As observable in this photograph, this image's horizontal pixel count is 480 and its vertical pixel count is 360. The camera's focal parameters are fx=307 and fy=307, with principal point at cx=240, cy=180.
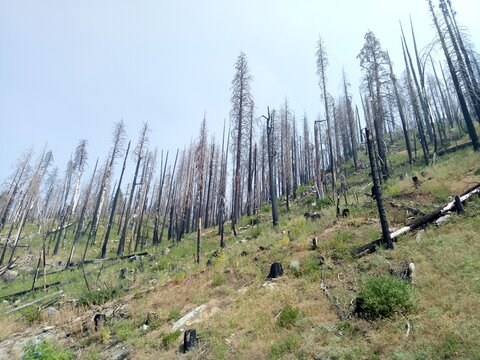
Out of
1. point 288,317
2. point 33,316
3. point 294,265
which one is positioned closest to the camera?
point 288,317

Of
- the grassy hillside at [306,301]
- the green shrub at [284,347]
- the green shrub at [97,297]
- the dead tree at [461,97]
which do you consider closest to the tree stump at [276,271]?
the grassy hillside at [306,301]

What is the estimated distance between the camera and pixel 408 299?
6723mm

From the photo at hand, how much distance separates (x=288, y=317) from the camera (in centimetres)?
774

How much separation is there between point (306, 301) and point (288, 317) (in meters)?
1.01

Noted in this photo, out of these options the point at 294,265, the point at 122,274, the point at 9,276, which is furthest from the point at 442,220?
the point at 9,276

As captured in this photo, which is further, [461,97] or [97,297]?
[461,97]

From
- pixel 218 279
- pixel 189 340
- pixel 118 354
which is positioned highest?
pixel 218 279

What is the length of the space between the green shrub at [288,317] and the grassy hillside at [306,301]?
3cm

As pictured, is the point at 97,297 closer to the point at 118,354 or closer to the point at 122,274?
the point at 122,274

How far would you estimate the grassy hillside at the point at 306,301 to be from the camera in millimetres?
6098

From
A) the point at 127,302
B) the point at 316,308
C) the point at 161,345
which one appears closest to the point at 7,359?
the point at 127,302

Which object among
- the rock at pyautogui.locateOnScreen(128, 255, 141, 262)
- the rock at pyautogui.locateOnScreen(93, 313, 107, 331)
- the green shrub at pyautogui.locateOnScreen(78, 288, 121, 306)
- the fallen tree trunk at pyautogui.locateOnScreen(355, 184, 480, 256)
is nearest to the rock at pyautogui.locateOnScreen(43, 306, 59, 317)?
the green shrub at pyautogui.locateOnScreen(78, 288, 121, 306)

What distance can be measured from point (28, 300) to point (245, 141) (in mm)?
18900

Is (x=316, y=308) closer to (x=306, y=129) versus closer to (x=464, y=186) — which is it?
(x=464, y=186)
